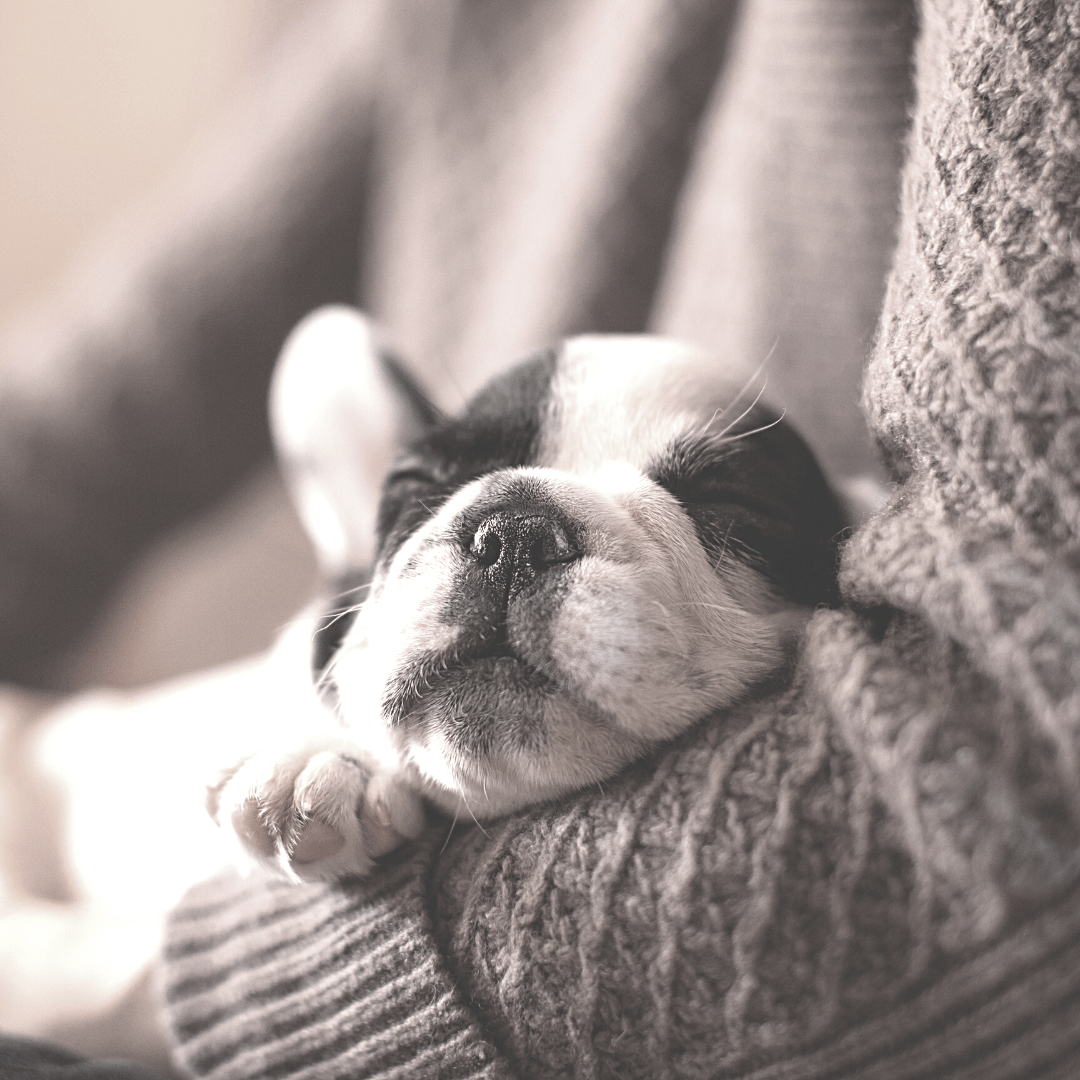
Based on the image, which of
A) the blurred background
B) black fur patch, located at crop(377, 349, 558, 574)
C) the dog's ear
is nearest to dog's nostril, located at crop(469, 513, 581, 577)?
black fur patch, located at crop(377, 349, 558, 574)

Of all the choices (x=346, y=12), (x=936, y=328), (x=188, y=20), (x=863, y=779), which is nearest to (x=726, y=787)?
(x=863, y=779)

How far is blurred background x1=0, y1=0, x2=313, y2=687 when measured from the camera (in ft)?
6.11

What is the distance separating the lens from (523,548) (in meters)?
0.54

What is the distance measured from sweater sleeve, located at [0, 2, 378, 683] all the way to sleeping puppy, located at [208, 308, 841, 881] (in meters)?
0.71

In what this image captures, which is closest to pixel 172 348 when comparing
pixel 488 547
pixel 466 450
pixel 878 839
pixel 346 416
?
pixel 346 416

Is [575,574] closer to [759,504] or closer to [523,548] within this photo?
[523,548]

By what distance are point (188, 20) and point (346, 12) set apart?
0.80 m

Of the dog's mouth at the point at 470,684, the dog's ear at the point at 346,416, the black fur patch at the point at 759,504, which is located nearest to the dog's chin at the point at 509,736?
the dog's mouth at the point at 470,684

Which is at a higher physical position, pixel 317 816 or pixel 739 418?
pixel 739 418

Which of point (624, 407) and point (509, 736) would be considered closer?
point (509, 736)

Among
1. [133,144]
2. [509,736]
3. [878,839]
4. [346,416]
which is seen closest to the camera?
[878,839]

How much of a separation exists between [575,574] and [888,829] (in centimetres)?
21

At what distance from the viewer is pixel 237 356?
4.35 ft

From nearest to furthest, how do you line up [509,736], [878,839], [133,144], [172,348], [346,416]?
[878,839]
[509,736]
[346,416]
[172,348]
[133,144]
